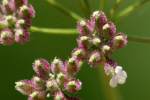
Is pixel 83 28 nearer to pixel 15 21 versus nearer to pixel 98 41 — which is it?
pixel 98 41

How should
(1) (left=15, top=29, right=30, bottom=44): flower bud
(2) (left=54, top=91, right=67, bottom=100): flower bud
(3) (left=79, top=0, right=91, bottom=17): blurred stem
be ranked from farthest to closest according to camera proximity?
1. (3) (left=79, top=0, right=91, bottom=17): blurred stem
2. (1) (left=15, top=29, right=30, bottom=44): flower bud
3. (2) (left=54, top=91, right=67, bottom=100): flower bud

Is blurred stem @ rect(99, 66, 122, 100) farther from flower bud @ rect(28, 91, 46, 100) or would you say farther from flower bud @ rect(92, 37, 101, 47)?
flower bud @ rect(28, 91, 46, 100)

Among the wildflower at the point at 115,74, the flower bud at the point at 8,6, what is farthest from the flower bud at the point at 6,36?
the wildflower at the point at 115,74

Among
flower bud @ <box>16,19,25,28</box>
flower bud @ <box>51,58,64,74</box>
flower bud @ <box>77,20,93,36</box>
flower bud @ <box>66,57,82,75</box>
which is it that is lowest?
flower bud @ <box>66,57,82,75</box>

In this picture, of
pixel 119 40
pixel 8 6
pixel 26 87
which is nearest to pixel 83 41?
pixel 119 40

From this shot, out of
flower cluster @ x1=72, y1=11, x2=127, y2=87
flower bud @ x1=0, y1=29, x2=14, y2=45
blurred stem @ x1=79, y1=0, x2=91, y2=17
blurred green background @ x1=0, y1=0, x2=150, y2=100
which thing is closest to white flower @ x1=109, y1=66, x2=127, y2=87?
flower cluster @ x1=72, y1=11, x2=127, y2=87
